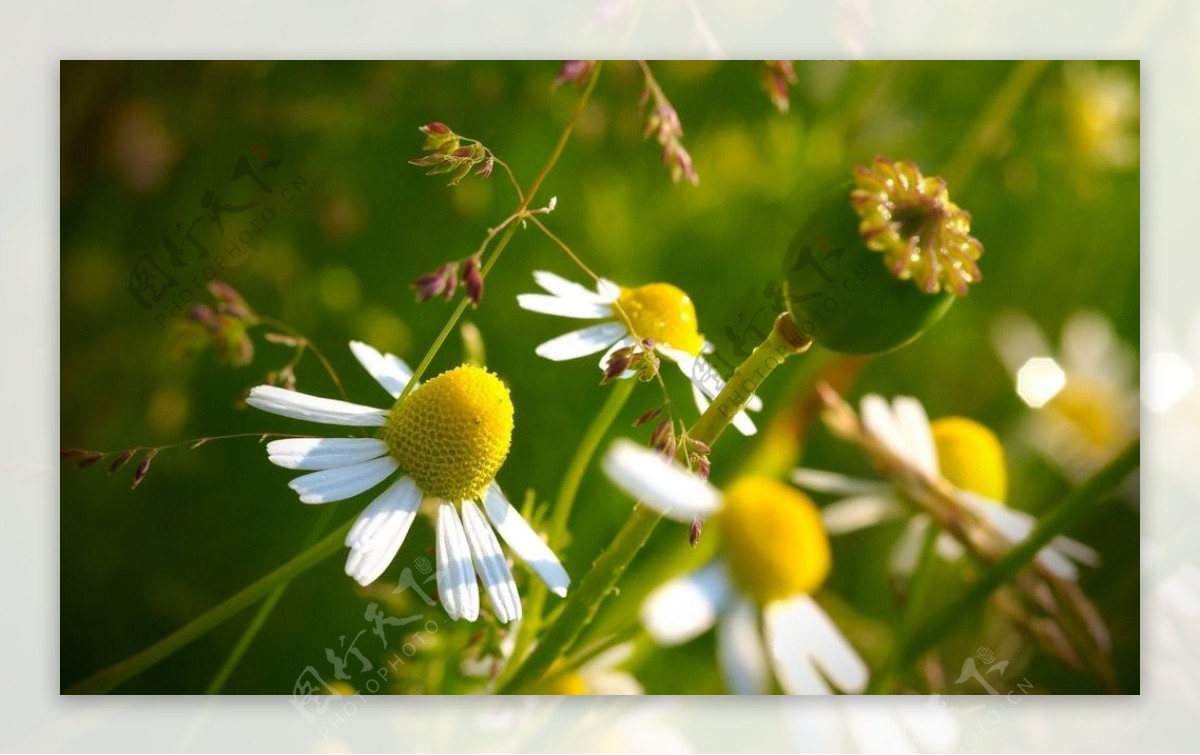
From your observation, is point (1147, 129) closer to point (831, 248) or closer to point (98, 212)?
point (831, 248)

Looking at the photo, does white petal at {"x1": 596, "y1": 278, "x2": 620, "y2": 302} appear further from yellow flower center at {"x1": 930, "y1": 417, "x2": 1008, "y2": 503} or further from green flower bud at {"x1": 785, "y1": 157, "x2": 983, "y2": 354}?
yellow flower center at {"x1": 930, "y1": 417, "x2": 1008, "y2": 503}

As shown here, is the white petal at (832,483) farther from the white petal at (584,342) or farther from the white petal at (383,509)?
the white petal at (383,509)

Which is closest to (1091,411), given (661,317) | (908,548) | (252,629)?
(908,548)

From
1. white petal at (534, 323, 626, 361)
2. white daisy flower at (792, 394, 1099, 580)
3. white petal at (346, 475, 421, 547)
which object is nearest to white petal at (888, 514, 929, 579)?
white daisy flower at (792, 394, 1099, 580)

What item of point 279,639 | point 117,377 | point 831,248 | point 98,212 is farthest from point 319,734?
point 831,248

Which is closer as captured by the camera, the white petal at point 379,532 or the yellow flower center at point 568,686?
the white petal at point 379,532

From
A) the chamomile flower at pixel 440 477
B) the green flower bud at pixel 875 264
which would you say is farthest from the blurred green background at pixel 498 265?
the green flower bud at pixel 875 264

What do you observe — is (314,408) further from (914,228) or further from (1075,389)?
(1075,389)
